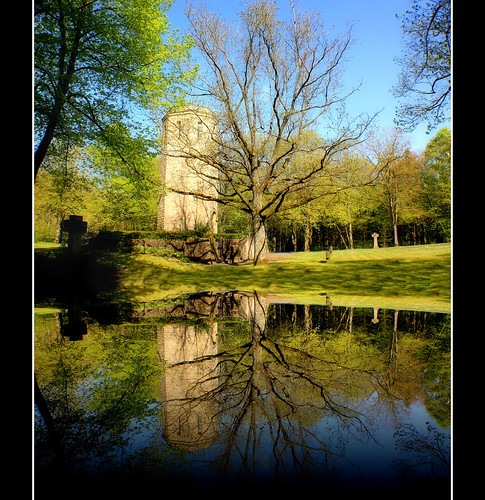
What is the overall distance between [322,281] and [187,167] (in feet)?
30.8

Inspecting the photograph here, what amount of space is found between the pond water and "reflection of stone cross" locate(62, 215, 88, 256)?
18.1 ft

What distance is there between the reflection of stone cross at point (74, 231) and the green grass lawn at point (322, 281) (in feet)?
4.95

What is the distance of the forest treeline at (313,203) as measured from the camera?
10836 mm

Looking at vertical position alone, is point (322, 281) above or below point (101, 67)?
below

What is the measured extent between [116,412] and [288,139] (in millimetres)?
13622

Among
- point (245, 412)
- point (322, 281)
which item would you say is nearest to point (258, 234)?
point (322, 281)

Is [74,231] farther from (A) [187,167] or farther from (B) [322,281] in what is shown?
(A) [187,167]

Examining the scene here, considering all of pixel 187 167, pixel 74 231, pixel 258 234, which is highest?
pixel 187 167

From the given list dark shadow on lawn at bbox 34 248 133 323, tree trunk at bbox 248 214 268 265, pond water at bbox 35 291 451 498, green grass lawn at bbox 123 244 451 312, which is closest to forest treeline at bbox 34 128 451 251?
dark shadow on lawn at bbox 34 248 133 323

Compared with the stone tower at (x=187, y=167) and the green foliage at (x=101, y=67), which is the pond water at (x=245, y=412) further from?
the stone tower at (x=187, y=167)

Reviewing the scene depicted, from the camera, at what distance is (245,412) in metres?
1.86

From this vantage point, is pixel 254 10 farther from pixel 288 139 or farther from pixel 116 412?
pixel 116 412

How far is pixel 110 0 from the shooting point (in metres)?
9.41
